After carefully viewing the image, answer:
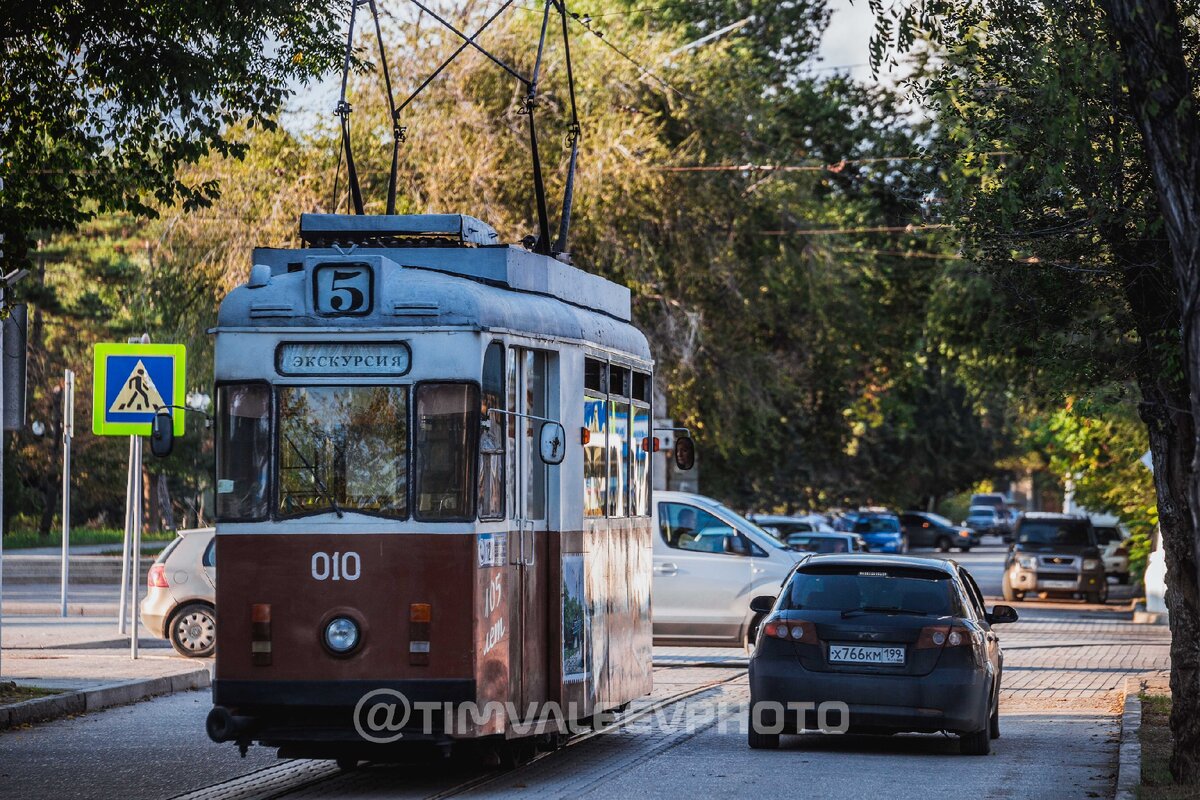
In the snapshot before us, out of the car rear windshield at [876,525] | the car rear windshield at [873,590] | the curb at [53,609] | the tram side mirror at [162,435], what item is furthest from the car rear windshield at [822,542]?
the tram side mirror at [162,435]

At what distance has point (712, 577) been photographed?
21.8m

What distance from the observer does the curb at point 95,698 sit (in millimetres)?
14750

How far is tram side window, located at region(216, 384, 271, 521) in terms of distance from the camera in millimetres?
10641

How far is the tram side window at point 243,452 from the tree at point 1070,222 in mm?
4084

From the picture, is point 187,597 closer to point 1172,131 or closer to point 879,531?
point 1172,131

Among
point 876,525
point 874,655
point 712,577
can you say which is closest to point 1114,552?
point 876,525

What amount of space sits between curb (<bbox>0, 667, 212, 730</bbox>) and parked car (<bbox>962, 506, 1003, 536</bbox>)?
279 ft

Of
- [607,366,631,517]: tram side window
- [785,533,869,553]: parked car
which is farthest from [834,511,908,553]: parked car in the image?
[607,366,631,517]: tram side window

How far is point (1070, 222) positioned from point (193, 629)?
11.8 meters

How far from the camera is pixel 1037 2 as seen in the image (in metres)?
11.5

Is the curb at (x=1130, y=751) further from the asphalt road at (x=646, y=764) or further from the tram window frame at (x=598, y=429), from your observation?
the tram window frame at (x=598, y=429)

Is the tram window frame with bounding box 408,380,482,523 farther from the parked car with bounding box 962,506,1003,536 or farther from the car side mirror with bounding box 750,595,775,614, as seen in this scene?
the parked car with bounding box 962,506,1003,536

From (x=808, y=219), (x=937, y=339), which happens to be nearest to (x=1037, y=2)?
(x=808, y=219)

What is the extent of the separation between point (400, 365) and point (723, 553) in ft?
38.1
